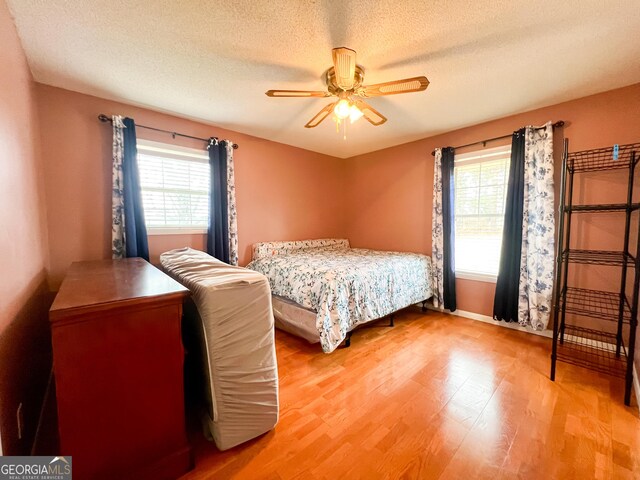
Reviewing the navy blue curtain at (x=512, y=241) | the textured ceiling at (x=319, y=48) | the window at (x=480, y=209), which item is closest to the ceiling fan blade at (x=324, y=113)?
the textured ceiling at (x=319, y=48)

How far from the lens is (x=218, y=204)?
10.00 feet

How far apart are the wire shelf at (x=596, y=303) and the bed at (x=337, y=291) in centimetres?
138

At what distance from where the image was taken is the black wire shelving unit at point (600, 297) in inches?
80.3

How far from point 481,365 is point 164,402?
2.34m

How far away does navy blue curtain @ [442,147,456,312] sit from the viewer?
10.5ft

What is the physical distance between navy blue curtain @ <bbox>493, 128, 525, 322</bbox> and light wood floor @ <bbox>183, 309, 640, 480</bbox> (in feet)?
1.67

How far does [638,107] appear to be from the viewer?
214 centimetres

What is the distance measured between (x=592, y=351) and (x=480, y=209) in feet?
5.57

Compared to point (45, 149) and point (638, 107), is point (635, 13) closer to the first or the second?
point (638, 107)

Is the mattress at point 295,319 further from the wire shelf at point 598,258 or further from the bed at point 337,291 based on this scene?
the wire shelf at point 598,258

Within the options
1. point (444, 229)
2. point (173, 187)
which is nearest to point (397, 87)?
point (444, 229)

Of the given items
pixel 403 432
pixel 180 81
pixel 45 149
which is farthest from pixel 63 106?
pixel 403 432

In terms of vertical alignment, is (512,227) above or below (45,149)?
below
